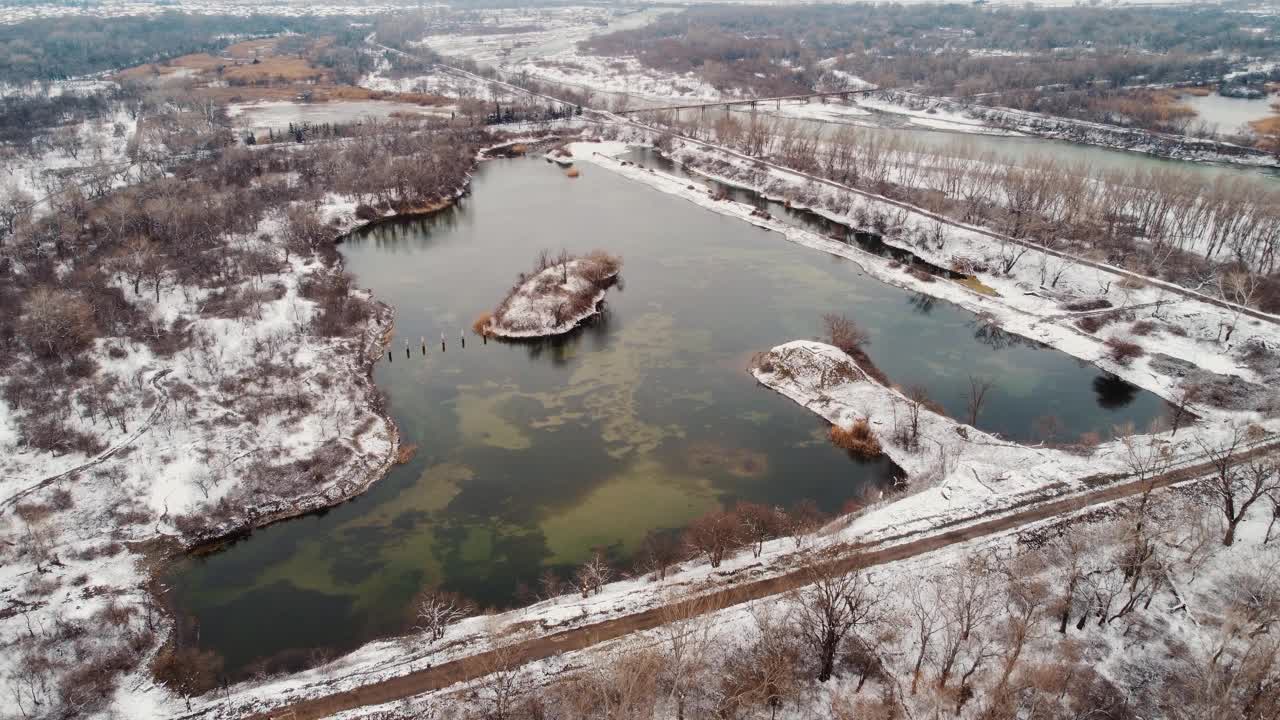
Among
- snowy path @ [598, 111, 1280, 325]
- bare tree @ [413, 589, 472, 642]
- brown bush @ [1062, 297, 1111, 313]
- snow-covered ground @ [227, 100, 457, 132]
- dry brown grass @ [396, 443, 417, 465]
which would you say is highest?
snow-covered ground @ [227, 100, 457, 132]

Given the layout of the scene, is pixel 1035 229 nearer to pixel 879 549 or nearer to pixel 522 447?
pixel 879 549

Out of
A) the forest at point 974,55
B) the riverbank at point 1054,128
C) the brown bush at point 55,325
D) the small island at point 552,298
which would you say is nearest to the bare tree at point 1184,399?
the small island at point 552,298

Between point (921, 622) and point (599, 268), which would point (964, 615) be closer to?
point (921, 622)

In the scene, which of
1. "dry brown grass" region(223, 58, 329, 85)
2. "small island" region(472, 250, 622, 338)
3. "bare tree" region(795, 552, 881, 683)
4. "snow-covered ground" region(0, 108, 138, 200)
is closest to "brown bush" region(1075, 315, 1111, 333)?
"bare tree" region(795, 552, 881, 683)

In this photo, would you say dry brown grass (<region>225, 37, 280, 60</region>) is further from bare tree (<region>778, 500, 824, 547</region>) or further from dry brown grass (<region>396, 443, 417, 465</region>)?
bare tree (<region>778, 500, 824, 547</region>)

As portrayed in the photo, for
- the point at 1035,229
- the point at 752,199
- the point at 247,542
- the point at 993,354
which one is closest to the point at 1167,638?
the point at 993,354

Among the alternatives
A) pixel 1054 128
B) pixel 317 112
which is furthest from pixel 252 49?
pixel 1054 128
